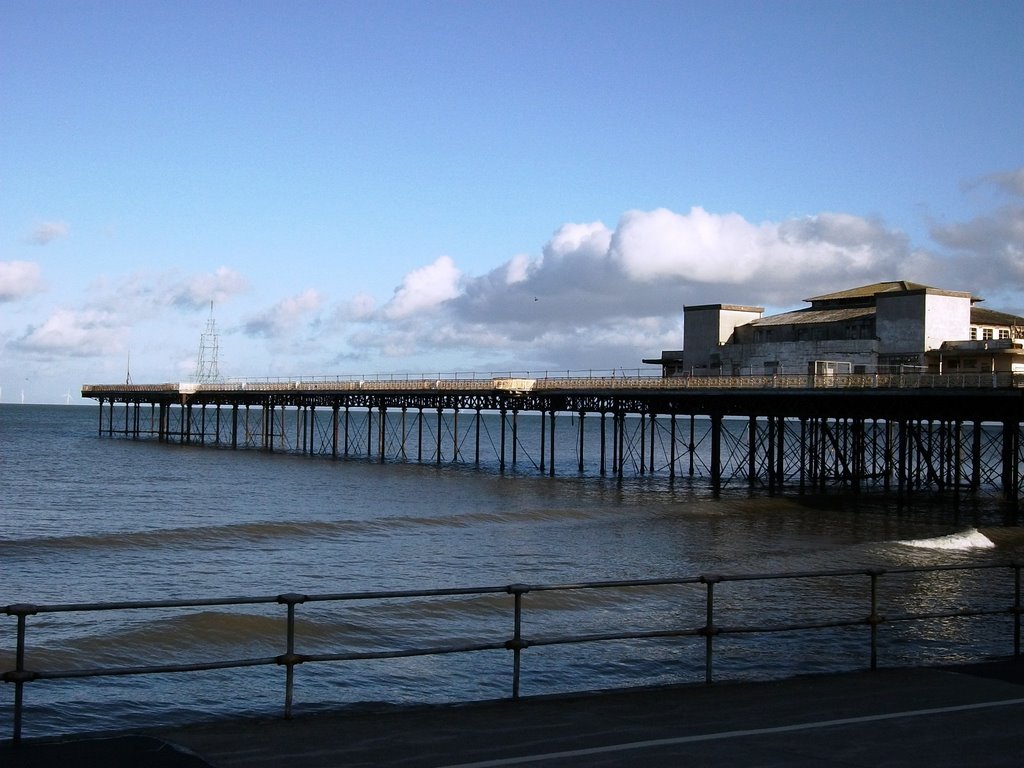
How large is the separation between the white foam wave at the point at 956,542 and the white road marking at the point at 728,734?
21111mm

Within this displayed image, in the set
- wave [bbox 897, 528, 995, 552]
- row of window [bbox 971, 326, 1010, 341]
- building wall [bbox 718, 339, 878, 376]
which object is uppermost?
row of window [bbox 971, 326, 1010, 341]

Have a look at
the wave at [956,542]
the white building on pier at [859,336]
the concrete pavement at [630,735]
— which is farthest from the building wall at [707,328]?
the concrete pavement at [630,735]

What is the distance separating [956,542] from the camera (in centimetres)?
2942

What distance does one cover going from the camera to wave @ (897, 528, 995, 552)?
28.8 m

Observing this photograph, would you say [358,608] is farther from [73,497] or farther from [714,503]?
[73,497]

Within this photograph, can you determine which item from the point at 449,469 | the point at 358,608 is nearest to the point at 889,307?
the point at 449,469

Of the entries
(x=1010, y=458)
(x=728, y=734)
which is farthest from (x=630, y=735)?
(x=1010, y=458)

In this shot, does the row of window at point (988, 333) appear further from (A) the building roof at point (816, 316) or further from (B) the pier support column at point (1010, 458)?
(B) the pier support column at point (1010, 458)

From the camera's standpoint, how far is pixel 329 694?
13.1 metres

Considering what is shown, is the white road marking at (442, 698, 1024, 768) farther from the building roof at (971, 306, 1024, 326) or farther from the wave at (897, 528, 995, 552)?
the building roof at (971, 306, 1024, 326)

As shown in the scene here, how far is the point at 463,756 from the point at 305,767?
100 centimetres

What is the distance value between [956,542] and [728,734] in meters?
24.0

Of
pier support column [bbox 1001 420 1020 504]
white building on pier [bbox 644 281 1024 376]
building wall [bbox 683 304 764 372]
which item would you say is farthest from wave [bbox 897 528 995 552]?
building wall [bbox 683 304 764 372]

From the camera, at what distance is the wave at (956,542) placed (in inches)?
1132
